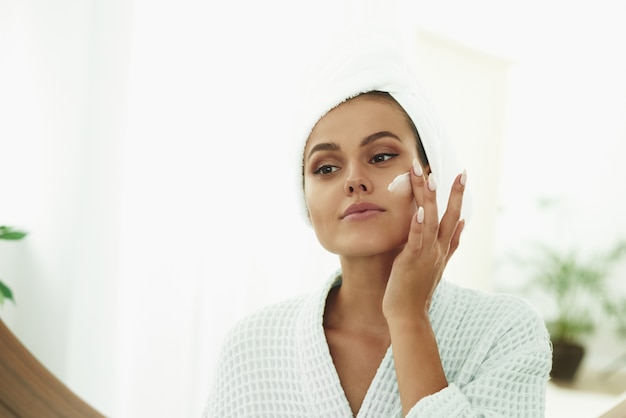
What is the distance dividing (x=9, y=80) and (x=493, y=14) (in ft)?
8.26

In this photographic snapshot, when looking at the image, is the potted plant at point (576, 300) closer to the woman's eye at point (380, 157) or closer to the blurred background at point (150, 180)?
the blurred background at point (150, 180)

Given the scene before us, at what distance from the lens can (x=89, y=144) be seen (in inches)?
62.7

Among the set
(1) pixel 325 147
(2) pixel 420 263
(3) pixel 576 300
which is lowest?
(3) pixel 576 300

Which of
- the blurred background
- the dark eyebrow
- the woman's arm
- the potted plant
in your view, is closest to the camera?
the woman's arm

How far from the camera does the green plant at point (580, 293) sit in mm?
3520

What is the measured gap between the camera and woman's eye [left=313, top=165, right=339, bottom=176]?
0.79 metres

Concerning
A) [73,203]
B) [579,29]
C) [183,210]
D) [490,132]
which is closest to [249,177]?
[183,210]

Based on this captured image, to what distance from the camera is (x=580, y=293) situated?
356cm

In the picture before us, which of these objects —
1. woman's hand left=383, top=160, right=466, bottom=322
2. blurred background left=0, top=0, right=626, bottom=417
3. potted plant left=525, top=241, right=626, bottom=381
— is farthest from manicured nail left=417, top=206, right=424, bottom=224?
potted plant left=525, top=241, right=626, bottom=381

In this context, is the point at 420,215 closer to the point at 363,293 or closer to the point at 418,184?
the point at 418,184

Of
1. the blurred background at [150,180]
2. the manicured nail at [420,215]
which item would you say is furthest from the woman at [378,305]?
the blurred background at [150,180]

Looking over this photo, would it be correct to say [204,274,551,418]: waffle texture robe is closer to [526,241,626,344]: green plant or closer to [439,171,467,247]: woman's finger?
[439,171,467,247]: woman's finger

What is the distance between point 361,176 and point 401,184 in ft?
0.15

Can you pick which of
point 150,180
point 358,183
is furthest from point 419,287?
point 150,180
